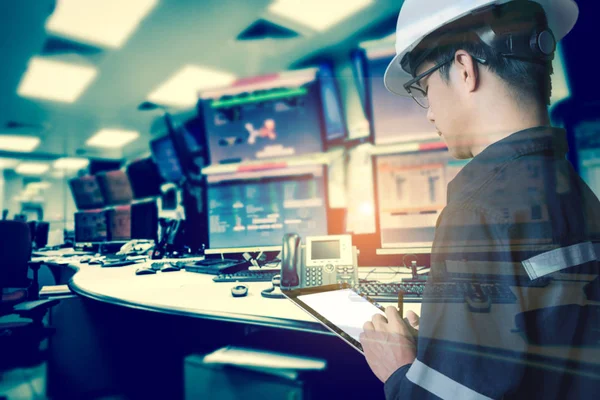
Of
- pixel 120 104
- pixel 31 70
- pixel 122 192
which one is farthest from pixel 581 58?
pixel 120 104

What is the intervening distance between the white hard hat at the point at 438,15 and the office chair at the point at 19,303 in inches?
71.5

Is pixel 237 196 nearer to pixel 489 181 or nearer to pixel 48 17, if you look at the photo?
pixel 489 181

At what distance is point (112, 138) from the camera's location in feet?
21.2

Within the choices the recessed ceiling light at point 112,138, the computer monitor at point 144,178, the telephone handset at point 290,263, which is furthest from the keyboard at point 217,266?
the recessed ceiling light at point 112,138

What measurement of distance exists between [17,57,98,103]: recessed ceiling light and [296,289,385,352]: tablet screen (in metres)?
3.87

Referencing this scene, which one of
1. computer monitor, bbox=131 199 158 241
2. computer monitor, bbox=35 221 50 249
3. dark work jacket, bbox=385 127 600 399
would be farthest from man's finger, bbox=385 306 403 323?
computer monitor, bbox=35 221 50 249

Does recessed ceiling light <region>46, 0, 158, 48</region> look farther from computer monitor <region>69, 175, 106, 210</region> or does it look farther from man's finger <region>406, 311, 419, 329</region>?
man's finger <region>406, 311, 419, 329</region>

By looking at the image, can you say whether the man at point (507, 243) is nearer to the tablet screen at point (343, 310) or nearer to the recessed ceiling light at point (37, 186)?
the tablet screen at point (343, 310)

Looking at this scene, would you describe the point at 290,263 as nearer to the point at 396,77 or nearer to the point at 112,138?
the point at 396,77

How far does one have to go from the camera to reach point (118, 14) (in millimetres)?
2658

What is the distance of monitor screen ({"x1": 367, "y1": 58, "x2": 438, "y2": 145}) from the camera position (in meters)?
1.45

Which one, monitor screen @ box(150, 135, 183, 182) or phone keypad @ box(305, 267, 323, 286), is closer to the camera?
phone keypad @ box(305, 267, 323, 286)

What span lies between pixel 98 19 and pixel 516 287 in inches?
136

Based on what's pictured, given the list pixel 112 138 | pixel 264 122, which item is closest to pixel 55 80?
pixel 112 138
